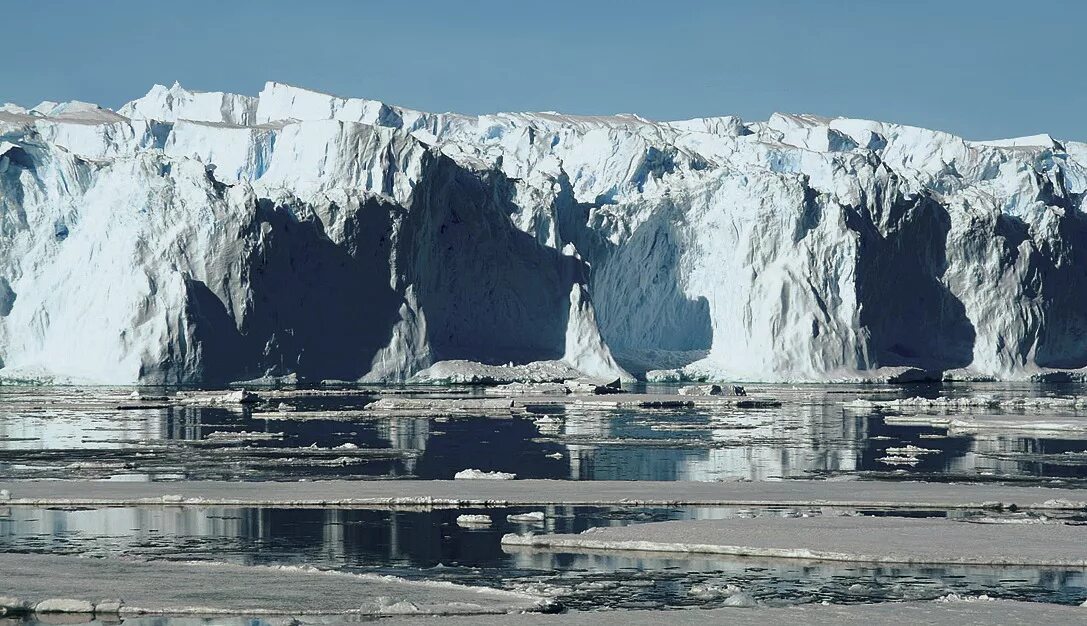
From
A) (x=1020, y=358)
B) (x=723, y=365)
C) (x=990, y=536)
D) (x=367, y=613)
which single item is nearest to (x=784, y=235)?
(x=723, y=365)

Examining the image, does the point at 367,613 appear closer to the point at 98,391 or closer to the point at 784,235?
the point at 98,391

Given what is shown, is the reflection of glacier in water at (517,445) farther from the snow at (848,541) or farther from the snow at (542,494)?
the snow at (848,541)

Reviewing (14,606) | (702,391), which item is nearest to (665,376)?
(702,391)

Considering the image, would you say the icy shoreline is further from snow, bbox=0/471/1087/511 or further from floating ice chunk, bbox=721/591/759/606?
floating ice chunk, bbox=721/591/759/606

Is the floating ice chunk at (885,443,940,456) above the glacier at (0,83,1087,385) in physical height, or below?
below

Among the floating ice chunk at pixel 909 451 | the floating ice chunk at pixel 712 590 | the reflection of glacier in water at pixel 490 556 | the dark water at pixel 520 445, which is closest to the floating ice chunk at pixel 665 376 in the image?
the dark water at pixel 520 445

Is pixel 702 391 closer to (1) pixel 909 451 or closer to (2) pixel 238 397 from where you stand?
(2) pixel 238 397

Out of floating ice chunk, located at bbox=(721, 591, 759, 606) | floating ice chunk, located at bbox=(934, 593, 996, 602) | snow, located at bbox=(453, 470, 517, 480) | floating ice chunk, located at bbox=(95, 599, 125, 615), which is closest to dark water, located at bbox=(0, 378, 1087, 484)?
snow, located at bbox=(453, 470, 517, 480)
